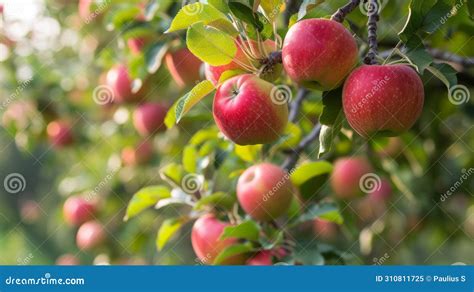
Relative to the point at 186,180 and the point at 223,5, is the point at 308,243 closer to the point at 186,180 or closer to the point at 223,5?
the point at 186,180

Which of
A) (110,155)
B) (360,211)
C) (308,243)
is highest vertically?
(308,243)

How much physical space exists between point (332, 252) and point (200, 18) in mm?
816

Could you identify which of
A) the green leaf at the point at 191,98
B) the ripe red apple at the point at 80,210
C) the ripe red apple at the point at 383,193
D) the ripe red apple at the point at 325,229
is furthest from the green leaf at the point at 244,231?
the ripe red apple at the point at 80,210

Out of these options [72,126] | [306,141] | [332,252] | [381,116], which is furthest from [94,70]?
[381,116]

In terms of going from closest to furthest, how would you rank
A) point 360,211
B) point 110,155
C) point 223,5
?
1. point 223,5
2. point 360,211
3. point 110,155

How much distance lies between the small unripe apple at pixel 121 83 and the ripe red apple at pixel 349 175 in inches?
33.0

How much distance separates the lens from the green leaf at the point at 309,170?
6.02ft

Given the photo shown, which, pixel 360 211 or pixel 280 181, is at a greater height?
pixel 280 181

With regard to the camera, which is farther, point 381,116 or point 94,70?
point 94,70

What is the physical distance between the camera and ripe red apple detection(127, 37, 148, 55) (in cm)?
223

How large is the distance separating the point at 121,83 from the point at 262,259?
1.12 metres

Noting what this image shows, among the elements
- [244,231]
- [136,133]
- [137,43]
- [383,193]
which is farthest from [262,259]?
[136,133]

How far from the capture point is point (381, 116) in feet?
4.00

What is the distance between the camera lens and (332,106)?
4.27 ft
